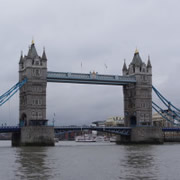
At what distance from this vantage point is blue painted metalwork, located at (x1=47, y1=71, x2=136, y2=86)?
289ft

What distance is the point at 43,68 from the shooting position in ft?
285

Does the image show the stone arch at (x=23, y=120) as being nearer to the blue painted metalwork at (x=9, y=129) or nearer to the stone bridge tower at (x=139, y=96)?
the blue painted metalwork at (x=9, y=129)

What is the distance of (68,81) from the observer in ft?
294

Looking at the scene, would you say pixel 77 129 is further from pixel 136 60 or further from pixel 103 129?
pixel 136 60

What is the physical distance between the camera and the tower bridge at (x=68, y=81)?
269 feet

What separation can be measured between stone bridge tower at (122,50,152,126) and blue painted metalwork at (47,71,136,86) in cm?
333

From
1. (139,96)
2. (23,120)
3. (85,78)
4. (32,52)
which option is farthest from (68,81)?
(139,96)

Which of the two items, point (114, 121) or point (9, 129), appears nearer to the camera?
point (9, 129)

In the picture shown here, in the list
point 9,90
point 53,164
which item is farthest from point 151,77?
point 53,164

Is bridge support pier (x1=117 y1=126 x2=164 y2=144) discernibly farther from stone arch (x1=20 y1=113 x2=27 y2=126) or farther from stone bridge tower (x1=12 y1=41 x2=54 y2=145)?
stone arch (x1=20 y1=113 x2=27 y2=126)

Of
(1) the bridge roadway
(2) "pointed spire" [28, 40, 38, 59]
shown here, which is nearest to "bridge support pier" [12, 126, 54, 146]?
(1) the bridge roadway

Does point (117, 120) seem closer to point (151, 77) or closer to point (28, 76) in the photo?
point (151, 77)

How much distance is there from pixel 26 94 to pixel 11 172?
173 feet

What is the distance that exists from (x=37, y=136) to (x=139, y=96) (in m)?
28.4
